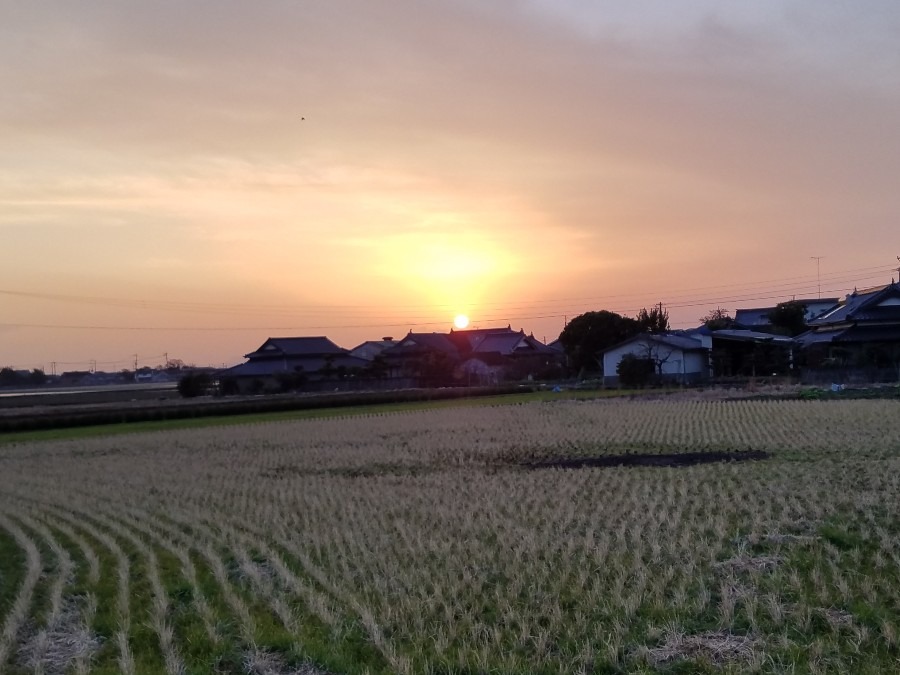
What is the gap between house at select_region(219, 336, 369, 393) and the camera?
240 ft

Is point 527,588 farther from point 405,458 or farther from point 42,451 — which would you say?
point 42,451

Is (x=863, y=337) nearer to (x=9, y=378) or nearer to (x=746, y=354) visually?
(x=746, y=354)

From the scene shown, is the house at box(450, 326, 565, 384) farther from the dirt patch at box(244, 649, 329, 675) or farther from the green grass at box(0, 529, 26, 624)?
→ the dirt patch at box(244, 649, 329, 675)

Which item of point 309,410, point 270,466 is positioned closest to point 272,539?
point 270,466

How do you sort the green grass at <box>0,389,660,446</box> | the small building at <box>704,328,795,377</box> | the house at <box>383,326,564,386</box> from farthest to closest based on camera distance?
the house at <box>383,326,564,386</box> < the small building at <box>704,328,795,377</box> < the green grass at <box>0,389,660,446</box>

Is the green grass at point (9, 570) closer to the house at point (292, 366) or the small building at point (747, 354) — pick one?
the small building at point (747, 354)

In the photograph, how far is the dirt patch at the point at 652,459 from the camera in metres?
18.4

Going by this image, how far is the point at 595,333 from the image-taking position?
7594 cm

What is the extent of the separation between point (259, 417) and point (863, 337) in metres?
39.2

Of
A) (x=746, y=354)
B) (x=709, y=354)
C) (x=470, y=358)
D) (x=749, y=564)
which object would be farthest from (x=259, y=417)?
(x=470, y=358)

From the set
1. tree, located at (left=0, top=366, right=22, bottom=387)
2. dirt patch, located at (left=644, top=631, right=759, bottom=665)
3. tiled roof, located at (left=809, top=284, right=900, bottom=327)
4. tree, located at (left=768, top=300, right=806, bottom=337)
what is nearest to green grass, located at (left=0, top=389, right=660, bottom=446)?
tiled roof, located at (left=809, top=284, right=900, bottom=327)

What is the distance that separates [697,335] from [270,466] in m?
48.7

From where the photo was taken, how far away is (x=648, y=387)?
54406 millimetres

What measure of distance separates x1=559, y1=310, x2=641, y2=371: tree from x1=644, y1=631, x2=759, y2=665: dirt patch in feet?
225
